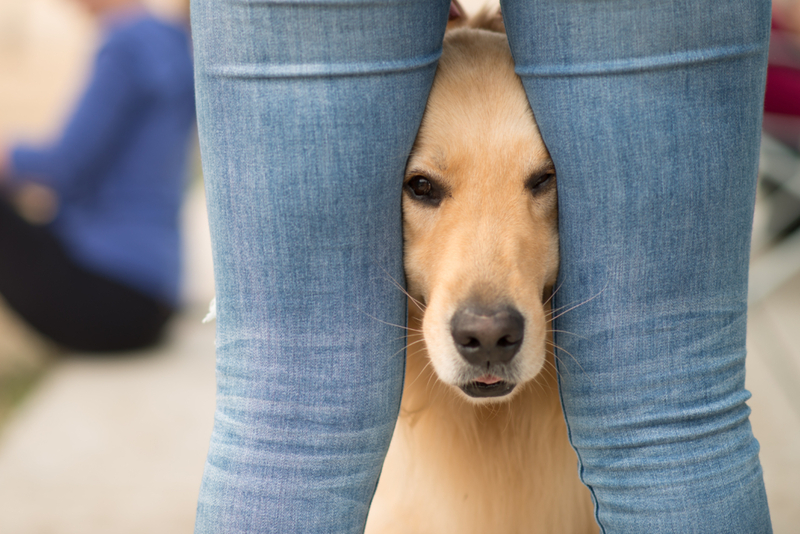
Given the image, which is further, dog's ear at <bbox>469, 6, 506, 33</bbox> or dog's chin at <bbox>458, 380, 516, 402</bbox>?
dog's ear at <bbox>469, 6, 506, 33</bbox>

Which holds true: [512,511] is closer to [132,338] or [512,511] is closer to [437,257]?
[437,257]

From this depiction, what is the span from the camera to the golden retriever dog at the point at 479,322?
1.21 metres

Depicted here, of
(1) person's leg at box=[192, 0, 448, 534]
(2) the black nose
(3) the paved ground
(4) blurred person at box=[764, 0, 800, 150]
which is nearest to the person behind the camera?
(1) person's leg at box=[192, 0, 448, 534]

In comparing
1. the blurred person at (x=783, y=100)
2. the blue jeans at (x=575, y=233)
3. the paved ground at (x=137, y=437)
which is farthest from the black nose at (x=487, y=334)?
the blurred person at (x=783, y=100)

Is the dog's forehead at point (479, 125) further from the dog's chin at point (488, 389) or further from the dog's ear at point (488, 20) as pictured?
the dog's chin at point (488, 389)

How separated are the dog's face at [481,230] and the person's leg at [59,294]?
2501 millimetres

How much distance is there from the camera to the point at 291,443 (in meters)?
0.99

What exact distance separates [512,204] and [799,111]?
2.04m

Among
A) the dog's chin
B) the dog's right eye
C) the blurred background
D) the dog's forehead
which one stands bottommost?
the blurred background

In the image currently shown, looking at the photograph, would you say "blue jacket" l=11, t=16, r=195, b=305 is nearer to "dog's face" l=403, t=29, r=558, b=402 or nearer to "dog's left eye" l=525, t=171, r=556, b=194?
"dog's face" l=403, t=29, r=558, b=402

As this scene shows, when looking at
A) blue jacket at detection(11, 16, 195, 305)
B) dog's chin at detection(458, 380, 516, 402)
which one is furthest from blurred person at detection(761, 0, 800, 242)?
blue jacket at detection(11, 16, 195, 305)

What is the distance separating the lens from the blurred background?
7.20 feet

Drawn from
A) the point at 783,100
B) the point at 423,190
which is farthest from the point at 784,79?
the point at 423,190

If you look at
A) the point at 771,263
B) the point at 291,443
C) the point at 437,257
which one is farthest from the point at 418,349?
the point at 771,263
